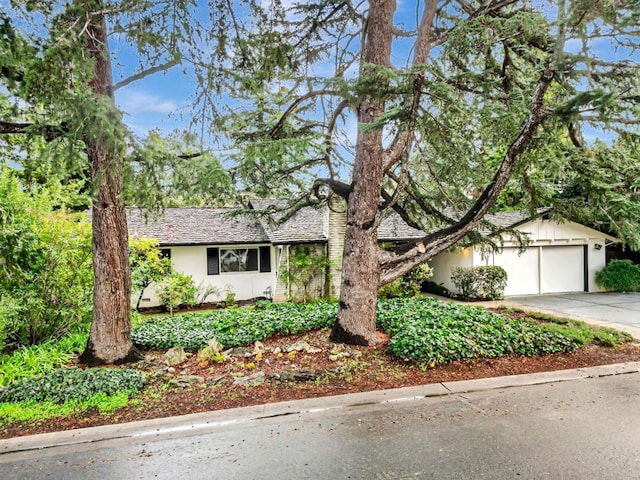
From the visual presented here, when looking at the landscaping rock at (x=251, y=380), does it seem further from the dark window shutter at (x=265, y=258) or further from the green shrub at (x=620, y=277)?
the green shrub at (x=620, y=277)

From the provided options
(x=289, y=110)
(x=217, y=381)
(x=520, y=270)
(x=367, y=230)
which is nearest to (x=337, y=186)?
(x=367, y=230)

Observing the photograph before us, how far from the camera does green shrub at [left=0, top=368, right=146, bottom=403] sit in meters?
5.11

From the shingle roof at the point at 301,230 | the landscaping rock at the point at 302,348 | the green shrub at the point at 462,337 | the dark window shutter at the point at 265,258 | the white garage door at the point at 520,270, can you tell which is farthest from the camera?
the dark window shutter at the point at 265,258

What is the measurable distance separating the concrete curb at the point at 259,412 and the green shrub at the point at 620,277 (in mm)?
11530

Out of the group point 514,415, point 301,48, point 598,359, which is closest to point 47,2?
point 301,48

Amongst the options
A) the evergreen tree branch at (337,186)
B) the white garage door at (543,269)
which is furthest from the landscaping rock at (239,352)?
the white garage door at (543,269)

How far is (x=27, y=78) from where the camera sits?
4.24m

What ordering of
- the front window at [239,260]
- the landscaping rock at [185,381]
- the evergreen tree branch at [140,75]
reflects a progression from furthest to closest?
1. the front window at [239,260]
2. the evergreen tree branch at [140,75]
3. the landscaping rock at [185,381]

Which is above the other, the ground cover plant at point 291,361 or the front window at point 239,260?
the front window at point 239,260

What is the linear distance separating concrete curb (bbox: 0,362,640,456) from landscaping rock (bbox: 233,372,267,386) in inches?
29.8

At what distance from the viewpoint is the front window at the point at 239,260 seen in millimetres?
15250

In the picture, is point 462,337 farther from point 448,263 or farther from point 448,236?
point 448,263

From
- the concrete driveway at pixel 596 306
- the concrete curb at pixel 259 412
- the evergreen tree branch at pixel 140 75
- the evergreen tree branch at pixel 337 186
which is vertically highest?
the evergreen tree branch at pixel 140 75

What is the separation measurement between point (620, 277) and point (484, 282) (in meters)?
5.78
